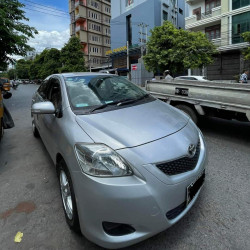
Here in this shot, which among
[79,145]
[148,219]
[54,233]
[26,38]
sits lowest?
[54,233]

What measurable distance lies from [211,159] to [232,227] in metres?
1.69

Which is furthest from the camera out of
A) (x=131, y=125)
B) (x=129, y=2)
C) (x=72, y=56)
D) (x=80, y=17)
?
(x=80, y=17)

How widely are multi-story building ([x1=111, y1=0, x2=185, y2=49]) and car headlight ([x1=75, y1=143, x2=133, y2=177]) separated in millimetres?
34548

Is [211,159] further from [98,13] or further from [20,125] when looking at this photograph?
[98,13]

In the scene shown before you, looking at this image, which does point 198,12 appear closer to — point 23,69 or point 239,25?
point 239,25

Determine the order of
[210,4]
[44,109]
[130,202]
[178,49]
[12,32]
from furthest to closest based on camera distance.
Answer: [210,4], [178,49], [12,32], [44,109], [130,202]

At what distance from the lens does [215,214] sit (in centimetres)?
225

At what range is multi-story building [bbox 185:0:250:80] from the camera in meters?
20.8

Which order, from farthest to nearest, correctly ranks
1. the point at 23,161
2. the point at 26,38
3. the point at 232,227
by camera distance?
1. the point at 26,38
2. the point at 23,161
3. the point at 232,227

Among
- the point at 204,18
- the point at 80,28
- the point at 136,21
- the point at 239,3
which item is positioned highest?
the point at 80,28

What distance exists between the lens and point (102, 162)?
5.59ft

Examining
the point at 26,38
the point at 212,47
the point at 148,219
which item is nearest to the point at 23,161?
the point at 148,219

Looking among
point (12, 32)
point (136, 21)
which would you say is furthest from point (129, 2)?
point (12, 32)

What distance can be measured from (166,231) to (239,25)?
2452 centimetres
